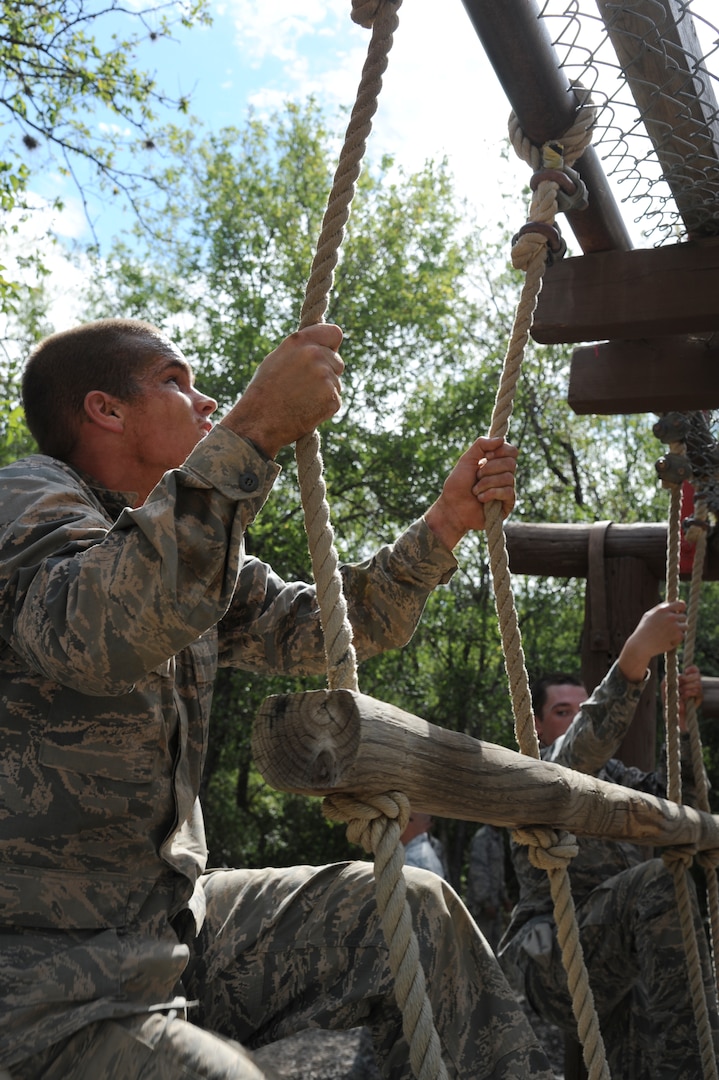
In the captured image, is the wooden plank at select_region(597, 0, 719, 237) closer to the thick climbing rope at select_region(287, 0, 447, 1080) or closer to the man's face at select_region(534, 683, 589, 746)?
the thick climbing rope at select_region(287, 0, 447, 1080)

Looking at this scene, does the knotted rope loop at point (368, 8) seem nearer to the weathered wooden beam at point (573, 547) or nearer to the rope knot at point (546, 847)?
the rope knot at point (546, 847)

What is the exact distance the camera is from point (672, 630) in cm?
357

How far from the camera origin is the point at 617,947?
3525 mm

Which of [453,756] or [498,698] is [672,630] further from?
[498,698]

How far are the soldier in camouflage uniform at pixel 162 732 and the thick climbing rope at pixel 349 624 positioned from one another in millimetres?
111

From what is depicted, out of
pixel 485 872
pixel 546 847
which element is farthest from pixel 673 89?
pixel 485 872

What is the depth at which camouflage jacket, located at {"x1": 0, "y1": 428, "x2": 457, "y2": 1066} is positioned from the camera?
146cm

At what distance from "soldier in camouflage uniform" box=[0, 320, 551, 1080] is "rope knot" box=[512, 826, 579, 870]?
23 cm

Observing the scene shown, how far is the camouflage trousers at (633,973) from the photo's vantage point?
331 centimetres

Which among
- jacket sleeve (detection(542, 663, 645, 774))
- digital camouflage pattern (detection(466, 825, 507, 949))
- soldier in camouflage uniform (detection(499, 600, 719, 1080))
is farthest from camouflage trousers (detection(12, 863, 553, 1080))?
digital camouflage pattern (detection(466, 825, 507, 949))

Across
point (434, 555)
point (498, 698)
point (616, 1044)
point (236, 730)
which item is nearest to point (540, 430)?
point (498, 698)

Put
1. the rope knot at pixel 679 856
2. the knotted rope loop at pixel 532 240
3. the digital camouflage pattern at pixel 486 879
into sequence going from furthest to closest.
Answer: the digital camouflage pattern at pixel 486 879 < the rope knot at pixel 679 856 < the knotted rope loop at pixel 532 240

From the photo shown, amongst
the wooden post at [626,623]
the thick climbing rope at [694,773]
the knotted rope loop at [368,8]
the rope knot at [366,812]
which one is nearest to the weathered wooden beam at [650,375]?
the thick climbing rope at [694,773]

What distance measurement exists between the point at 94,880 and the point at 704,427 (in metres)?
3.16
